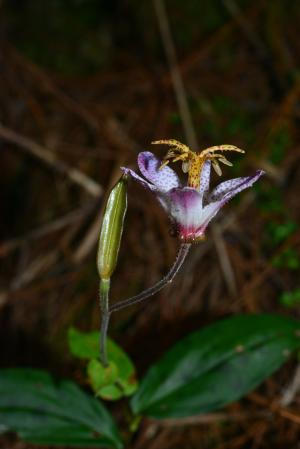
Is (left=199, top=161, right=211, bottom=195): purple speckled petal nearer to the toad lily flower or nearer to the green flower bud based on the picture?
the toad lily flower

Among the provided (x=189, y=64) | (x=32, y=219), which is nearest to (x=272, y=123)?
(x=189, y=64)

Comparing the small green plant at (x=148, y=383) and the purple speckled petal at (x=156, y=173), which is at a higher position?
the purple speckled petal at (x=156, y=173)

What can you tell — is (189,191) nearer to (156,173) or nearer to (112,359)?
(156,173)

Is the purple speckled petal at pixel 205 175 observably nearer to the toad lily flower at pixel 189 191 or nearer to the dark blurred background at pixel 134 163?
the toad lily flower at pixel 189 191

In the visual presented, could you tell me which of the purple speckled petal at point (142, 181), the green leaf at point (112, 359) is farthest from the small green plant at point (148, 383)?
the purple speckled petal at point (142, 181)

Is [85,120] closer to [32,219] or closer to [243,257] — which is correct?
[32,219]

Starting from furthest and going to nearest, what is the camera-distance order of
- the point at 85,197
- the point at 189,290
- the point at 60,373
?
1. the point at 85,197
2. the point at 189,290
3. the point at 60,373

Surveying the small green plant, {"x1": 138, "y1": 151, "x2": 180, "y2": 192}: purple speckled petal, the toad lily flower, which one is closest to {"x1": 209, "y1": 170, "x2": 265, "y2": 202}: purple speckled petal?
the toad lily flower
